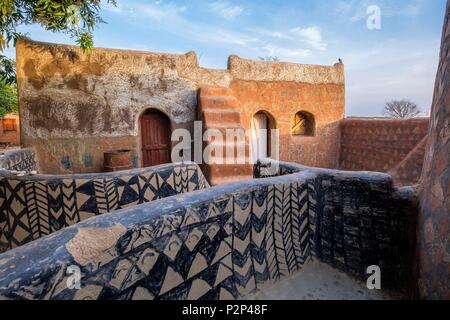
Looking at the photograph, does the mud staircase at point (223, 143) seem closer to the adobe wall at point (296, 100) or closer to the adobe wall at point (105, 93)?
the adobe wall at point (105, 93)

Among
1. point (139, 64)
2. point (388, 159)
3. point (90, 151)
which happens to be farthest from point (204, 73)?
point (388, 159)

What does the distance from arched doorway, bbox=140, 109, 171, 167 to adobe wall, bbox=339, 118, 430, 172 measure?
521 cm

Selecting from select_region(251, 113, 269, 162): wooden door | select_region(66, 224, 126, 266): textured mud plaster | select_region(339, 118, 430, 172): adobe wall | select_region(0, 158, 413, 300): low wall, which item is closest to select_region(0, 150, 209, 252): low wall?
select_region(0, 158, 413, 300): low wall

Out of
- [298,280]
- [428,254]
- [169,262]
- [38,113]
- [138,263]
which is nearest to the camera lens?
[138,263]

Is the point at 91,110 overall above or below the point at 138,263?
above

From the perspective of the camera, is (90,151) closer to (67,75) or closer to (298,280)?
(67,75)

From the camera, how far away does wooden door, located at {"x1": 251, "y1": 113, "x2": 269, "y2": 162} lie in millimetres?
7432

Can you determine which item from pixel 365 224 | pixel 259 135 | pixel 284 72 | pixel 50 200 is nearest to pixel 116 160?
pixel 50 200

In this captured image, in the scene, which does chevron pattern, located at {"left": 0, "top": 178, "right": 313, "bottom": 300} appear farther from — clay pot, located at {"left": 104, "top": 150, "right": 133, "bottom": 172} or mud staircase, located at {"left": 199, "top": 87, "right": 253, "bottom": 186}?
clay pot, located at {"left": 104, "top": 150, "right": 133, "bottom": 172}

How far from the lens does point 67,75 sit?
203 inches

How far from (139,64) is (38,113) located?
2.27 metres

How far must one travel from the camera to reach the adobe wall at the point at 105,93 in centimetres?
500

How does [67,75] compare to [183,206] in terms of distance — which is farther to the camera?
[67,75]

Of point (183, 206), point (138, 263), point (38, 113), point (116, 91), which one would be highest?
point (116, 91)
